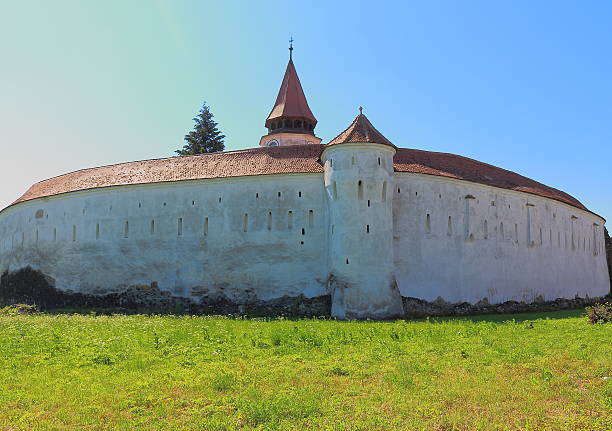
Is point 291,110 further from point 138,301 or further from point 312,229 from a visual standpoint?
point 138,301

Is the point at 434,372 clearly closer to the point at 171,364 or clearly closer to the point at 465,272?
the point at 171,364

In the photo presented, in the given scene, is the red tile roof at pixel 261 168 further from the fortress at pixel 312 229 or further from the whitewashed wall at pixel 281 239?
the whitewashed wall at pixel 281 239

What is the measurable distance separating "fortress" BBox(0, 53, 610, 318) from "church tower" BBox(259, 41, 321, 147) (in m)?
14.3

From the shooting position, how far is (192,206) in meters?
25.5

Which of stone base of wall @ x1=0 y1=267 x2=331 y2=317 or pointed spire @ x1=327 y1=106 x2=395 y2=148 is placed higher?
pointed spire @ x1=327 y1=106 x2=395 y2=148

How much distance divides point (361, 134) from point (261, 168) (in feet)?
16.8

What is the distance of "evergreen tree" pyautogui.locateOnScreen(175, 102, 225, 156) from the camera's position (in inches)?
1875

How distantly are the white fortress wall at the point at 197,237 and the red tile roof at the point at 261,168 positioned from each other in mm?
419

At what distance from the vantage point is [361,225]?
21.6 meters

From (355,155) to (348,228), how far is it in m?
3.01

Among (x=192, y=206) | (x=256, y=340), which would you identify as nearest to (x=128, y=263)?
(x=192, y=206)

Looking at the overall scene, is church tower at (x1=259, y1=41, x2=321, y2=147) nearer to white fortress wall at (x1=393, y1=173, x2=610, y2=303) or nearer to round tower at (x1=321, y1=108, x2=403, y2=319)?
white fortress wall at (x1=393, y1=173, x2=610, y2=303)

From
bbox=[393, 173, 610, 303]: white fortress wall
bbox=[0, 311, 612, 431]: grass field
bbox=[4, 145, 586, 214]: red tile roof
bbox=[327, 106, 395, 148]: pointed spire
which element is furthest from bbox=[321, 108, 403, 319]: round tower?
bbox=[0, 311, 612, 431]: grass field

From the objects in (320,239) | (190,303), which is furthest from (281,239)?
(190,303)
